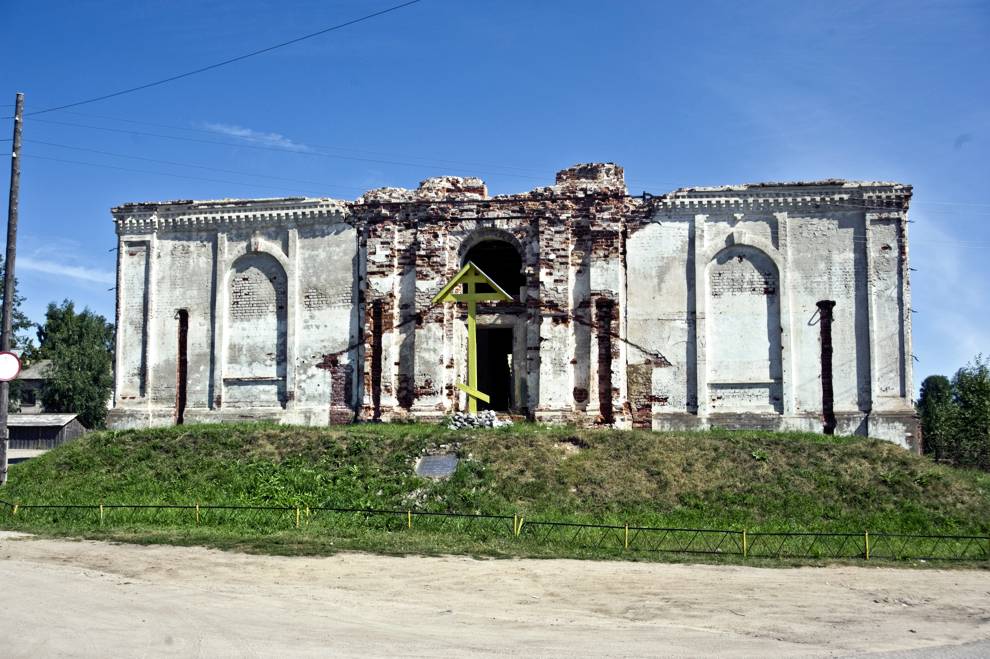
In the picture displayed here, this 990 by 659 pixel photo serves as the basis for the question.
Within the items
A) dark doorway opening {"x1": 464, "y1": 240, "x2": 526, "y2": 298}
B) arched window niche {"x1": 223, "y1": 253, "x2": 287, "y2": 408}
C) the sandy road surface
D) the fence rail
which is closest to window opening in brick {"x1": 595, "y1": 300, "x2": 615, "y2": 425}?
dark doorway opening {"x1": 464, "y1": 240, "x2": 526, "y2": 298}

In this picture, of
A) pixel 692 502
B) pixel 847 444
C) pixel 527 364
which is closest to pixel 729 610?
pixel 692 502

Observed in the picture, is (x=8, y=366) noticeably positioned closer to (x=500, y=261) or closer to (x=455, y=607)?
(x=455, y=607)

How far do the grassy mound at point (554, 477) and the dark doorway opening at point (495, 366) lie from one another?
14.2ft

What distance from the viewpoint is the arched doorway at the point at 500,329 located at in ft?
85.6

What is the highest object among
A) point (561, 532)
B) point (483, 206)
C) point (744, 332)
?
point (483, 206)

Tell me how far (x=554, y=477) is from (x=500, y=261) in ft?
30.6

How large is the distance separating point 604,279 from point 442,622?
52.0ft

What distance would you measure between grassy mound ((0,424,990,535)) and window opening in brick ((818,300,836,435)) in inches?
74.9

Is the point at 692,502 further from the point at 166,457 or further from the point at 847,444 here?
the point at 166,457

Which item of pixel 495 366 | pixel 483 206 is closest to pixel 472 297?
pixel 483 206

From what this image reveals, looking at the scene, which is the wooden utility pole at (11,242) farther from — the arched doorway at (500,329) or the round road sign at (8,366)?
the arched doorway at (500,329)

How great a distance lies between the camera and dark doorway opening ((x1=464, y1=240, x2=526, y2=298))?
27.0m

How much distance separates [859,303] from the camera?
25.0 m

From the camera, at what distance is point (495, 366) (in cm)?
2830
